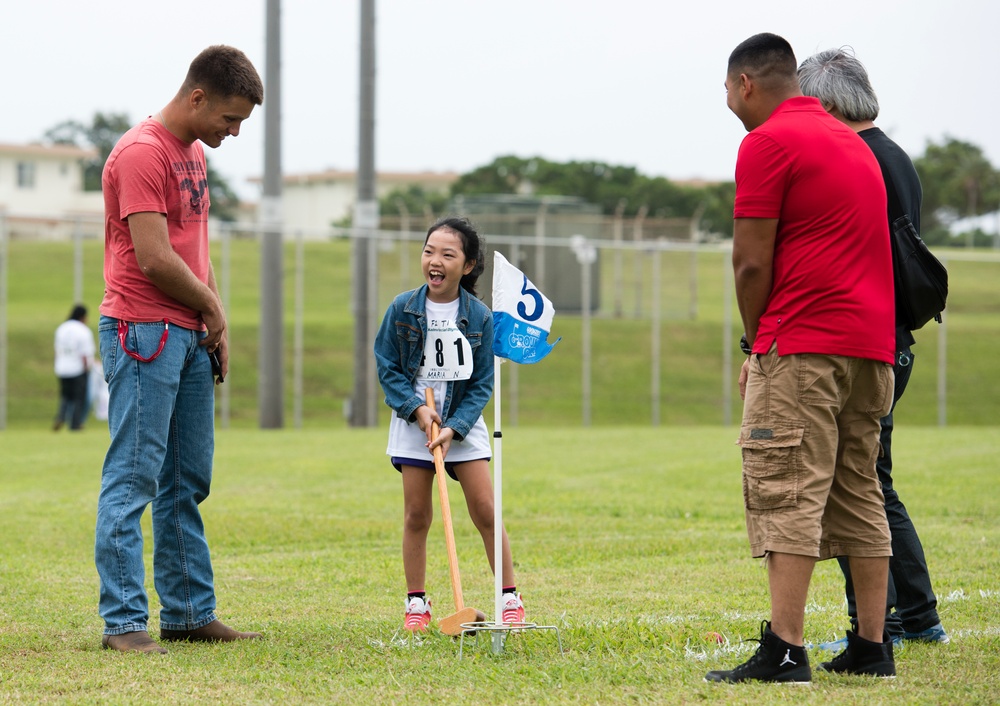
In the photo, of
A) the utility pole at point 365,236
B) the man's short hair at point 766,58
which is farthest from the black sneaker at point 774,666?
the utility pole at point 365,236

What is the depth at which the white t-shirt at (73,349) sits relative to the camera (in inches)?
714

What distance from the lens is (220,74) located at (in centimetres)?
463

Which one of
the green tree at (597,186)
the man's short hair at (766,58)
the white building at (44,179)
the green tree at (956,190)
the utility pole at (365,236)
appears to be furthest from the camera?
the white building at (44,179)

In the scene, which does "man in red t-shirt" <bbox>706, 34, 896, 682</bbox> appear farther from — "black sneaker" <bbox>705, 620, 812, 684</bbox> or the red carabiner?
the red carabiner

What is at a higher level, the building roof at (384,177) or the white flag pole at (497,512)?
the building roof at (384,177)

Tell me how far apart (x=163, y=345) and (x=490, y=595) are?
2.03 metres

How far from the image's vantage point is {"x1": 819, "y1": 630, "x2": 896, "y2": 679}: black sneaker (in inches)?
159

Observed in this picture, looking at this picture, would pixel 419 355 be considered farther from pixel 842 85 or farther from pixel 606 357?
pixel 606 357

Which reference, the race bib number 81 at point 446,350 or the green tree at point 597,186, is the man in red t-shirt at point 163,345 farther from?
Result: the green tree at point 597,186

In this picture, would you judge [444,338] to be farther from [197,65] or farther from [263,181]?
[263,181]

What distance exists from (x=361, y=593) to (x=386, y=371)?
1.34m

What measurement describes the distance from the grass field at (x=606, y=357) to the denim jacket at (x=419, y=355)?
59.8ft

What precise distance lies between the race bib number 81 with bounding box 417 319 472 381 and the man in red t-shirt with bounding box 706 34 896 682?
140 centimetres

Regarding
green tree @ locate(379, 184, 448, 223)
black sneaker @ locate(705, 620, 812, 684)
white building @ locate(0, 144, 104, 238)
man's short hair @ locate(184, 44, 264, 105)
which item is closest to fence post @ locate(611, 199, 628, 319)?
man's short hair @ locate(184, 44, 264, 105)
